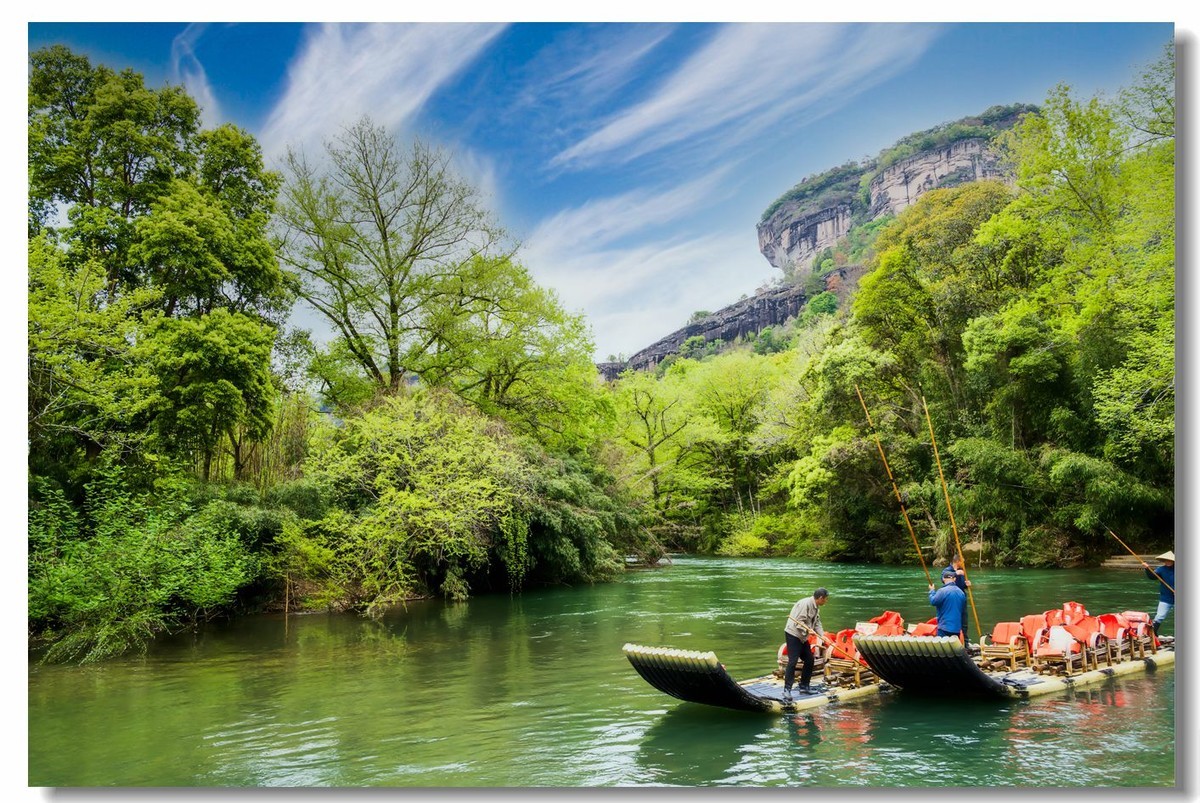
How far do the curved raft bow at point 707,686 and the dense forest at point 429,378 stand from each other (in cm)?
323

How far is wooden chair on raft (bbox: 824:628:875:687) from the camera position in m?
8.64

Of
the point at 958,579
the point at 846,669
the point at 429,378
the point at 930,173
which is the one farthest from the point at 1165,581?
the point at 930,173

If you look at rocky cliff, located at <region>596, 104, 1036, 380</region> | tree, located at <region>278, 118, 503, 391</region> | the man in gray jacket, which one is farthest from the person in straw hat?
tree, located at <region>278, 118, 503, 391</region>

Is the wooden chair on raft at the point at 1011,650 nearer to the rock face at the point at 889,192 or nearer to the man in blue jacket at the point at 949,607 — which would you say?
the man in blue jacket at the point at 949,607

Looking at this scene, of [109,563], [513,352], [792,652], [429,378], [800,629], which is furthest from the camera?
[513,352]

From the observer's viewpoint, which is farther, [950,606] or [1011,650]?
[1011,650]

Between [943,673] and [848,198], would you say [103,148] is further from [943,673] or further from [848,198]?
[848,198]

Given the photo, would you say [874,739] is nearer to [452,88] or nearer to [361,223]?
[452,88]

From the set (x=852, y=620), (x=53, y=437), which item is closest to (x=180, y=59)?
(x=53, y=437)

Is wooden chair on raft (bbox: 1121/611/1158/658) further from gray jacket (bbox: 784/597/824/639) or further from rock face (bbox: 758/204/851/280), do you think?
rock face (bbox: 758/204/851/280)

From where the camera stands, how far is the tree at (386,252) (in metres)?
19.1

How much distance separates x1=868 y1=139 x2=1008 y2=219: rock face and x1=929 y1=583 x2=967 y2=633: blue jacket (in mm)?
11447

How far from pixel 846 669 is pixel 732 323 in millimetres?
26631

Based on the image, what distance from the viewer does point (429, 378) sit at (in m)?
21.3
